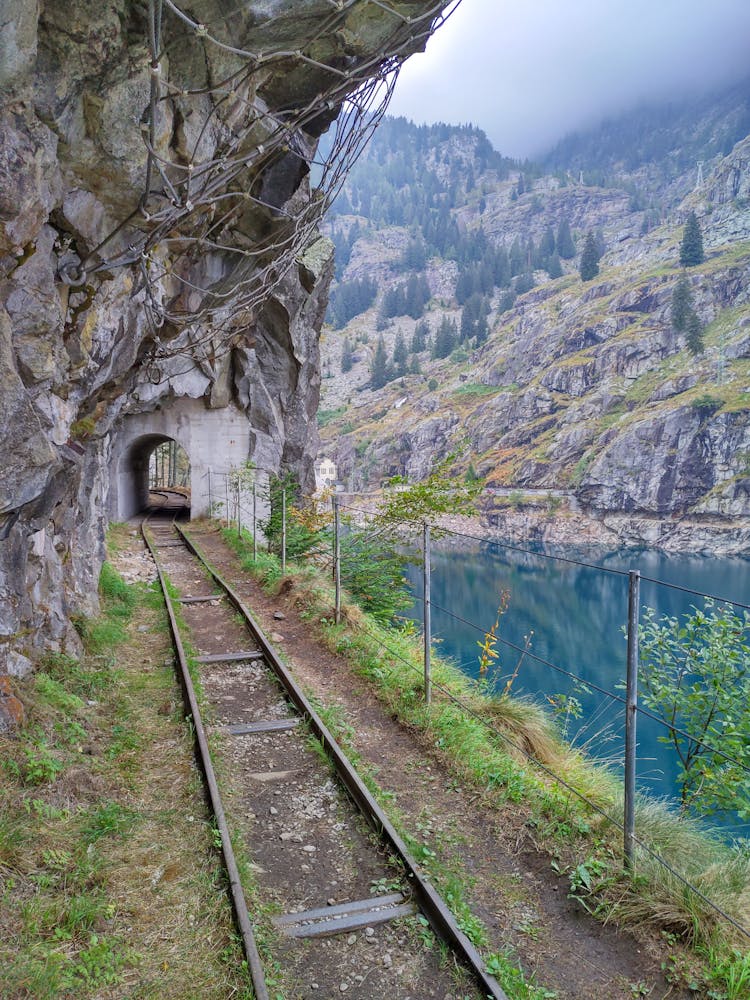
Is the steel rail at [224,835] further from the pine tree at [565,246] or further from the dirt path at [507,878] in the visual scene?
the pine tree at [565,246]

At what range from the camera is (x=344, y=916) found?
3467mm

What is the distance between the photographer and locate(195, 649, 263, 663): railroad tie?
24.5 ft

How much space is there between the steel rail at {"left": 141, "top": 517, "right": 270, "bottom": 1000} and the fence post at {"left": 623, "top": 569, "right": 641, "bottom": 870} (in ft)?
7.08

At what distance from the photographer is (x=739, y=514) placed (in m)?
A: 52.2

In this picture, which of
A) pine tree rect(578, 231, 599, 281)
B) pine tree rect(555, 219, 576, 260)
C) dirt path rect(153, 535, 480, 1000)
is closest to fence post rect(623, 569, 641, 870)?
dirt path rect(153, 535, 480, 1000)

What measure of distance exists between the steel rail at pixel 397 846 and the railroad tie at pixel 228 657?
44cm

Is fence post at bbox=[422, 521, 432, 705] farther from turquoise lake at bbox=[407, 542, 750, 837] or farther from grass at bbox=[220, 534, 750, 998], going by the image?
turquoise lake at bbox=[407, 542, 750, 837]

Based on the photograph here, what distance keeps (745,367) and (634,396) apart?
1040 centimetres

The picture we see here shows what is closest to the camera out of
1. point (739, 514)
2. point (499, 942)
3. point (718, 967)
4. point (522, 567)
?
point (718, 967)

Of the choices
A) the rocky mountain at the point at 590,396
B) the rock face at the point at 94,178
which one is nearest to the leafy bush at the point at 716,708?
the rock face at the point at 94,178

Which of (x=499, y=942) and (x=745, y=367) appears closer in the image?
(x=499, y=942)

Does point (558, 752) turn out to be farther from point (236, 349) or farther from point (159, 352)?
point (236, 349)

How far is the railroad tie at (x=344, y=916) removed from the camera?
11.0ft

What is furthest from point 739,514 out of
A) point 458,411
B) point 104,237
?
point 104,237
